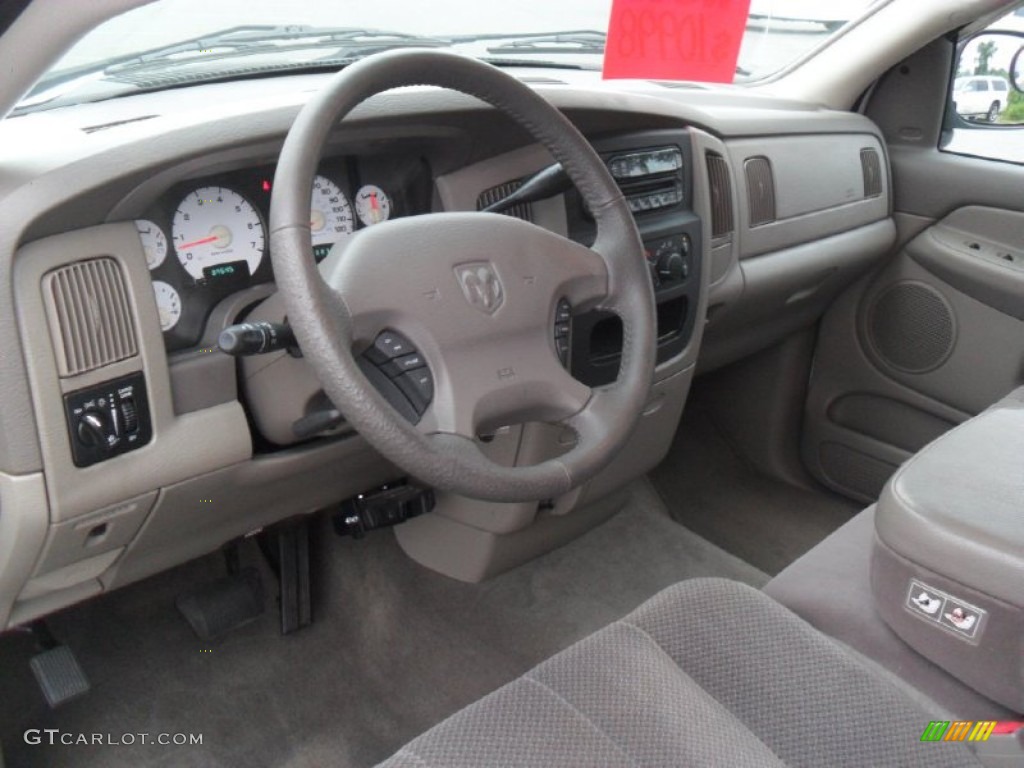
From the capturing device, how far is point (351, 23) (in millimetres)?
1786

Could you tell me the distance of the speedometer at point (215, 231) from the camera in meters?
1.24

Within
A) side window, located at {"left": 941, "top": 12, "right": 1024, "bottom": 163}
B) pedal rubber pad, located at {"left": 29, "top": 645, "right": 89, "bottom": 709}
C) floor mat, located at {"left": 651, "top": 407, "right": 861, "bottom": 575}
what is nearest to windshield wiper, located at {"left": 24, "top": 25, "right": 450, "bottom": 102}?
pedal rubber pad, located at {"left": 29, "top": 645, "right": 89, "bottom": 709}

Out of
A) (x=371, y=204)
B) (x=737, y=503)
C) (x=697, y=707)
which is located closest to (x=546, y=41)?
(x=371, y=204)

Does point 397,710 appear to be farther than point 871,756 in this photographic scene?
Yes

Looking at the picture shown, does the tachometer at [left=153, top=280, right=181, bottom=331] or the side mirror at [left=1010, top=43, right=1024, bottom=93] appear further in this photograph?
the side mirror at [left=1010, top=43, right=1024, bottom=93]

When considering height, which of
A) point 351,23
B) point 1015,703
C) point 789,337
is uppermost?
point 351,23

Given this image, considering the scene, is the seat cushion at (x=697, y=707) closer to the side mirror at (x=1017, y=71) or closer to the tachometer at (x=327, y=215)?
the tachometer at (x=327, y=215)

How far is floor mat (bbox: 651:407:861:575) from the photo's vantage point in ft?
7.88

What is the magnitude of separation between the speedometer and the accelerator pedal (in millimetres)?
762

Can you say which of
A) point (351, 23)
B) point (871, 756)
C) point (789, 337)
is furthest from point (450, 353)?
point (789, 337)

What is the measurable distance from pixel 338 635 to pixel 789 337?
55.7 inches

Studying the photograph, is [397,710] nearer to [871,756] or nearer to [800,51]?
[871,756]

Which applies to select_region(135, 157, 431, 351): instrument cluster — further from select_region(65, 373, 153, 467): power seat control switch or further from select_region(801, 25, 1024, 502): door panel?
select_region(801, 25, 1024, 502): door panel

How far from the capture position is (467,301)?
1.16 metres
